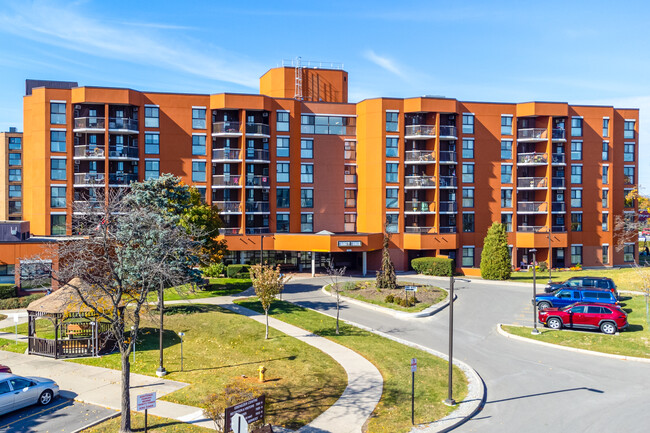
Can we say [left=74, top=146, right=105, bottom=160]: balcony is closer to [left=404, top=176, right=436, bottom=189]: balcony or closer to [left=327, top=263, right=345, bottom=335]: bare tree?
[left=327, top=263, right=345, bottom=335]: bare tree

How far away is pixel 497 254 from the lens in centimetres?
4566

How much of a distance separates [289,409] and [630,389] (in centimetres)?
1378

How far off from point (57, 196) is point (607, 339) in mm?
50158

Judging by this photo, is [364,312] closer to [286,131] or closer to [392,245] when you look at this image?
[392,245]

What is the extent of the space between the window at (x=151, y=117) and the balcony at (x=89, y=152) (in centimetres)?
538

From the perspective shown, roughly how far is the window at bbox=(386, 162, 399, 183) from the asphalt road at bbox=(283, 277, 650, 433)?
72.4 ft

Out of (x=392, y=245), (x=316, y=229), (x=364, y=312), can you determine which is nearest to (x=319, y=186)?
(x=316, y=229)

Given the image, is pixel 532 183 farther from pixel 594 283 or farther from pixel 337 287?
pixel 337 287

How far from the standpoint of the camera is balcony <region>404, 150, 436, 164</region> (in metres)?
53.9

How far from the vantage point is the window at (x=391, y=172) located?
54.0 metres

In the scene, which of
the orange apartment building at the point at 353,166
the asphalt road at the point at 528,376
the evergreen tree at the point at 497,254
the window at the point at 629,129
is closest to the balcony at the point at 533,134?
the orange apartment building at the point at 353,166

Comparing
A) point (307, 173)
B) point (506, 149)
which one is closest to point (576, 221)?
point (506, 149)

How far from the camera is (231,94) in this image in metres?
51.8

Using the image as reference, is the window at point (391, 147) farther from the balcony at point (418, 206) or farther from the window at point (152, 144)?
the window at point (152, 144)
